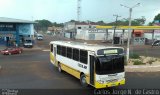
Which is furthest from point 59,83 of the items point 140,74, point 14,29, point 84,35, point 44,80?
point 84,35

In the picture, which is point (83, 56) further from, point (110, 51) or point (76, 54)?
point (110, 51)

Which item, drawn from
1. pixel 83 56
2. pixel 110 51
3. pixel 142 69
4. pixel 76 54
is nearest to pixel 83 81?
pixel 83 56

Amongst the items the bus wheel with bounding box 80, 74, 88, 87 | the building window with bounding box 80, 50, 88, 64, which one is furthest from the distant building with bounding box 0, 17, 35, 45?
the bus wheel with bounding box 80, 74, 88, 87

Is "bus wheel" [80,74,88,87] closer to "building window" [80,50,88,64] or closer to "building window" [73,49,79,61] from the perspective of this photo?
"building window" [80,50,88,64]

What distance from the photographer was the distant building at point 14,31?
5997 cm

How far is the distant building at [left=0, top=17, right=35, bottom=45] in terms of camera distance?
59969 millimetres

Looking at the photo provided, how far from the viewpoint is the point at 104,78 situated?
16297mm

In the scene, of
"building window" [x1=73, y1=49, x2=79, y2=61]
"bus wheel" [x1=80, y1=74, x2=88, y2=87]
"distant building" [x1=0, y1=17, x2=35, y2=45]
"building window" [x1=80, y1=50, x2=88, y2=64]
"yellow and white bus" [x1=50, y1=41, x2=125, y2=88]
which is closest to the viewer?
"yellow and white bus" [x1=50, y1=41, x2=125, y2=88]

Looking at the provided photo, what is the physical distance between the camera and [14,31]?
61.6 metres

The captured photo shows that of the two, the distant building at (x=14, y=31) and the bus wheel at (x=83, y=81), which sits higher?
the distant building at (x=14, y=31)

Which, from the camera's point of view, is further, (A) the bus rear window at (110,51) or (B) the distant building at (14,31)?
(B) the distant building at (14,31)

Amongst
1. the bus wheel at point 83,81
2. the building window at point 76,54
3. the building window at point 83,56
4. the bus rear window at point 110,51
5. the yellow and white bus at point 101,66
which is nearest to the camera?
the yellow and white bus at point 101,66

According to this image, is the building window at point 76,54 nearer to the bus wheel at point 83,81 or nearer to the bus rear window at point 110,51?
the bus wheel at point 83,81

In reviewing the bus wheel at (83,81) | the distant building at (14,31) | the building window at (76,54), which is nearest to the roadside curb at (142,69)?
the building window at (76,54)
